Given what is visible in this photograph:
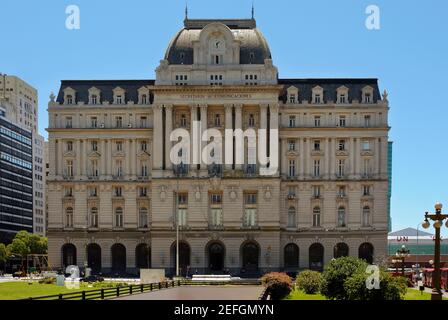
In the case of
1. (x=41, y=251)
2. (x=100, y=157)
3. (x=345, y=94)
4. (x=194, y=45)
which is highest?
(x=194, y=45)

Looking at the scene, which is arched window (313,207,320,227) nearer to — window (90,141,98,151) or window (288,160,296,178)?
window (288,160,296,178)

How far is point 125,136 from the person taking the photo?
120 m

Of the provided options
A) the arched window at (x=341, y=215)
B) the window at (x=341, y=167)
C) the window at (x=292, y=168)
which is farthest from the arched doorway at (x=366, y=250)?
the window at (x=292, y=168)

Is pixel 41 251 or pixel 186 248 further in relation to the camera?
pixel 41 251

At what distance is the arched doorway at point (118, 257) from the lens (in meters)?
119

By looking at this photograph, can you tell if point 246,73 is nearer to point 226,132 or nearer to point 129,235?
point 226,132

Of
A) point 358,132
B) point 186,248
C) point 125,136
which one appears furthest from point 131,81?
point 358,132

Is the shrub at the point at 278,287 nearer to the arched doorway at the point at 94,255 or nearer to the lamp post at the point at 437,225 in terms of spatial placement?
the lamp post at the point at 437,225

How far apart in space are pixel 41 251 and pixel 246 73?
210 feet

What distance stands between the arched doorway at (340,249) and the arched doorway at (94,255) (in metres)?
36.9

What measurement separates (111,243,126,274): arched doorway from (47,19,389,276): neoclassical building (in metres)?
0.16

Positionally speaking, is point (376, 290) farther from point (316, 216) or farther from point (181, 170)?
point (181, 170)

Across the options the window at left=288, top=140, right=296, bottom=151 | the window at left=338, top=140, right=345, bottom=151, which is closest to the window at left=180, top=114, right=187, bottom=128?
the window at left=288, top=140, right=296, bottom=151

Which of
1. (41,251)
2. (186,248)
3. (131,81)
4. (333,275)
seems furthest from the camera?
(41,251)
